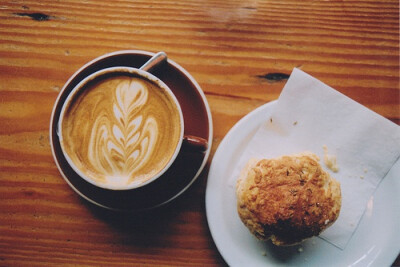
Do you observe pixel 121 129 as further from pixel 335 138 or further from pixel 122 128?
pixel 335 138

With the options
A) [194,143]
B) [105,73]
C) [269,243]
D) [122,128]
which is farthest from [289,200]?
[105,73]

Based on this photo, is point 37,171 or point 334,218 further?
point 37,171

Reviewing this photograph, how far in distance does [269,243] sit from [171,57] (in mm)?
617

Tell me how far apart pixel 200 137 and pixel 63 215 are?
48cm

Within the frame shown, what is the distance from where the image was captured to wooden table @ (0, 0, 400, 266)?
108 centimetres

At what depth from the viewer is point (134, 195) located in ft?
3.32

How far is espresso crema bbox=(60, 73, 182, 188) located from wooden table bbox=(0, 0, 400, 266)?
0.22 m

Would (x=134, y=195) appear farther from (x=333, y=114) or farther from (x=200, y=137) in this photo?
(x=333, y=114)

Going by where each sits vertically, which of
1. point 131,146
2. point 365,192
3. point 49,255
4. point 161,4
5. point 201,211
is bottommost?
point 49,255

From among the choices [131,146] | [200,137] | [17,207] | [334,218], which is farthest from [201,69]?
[17,207]

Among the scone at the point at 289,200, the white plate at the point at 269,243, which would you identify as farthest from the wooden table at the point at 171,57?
the scone at the point at 289,200

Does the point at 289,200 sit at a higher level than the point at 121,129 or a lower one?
lower

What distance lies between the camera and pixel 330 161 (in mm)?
1032

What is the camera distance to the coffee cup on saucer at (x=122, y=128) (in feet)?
2.92
